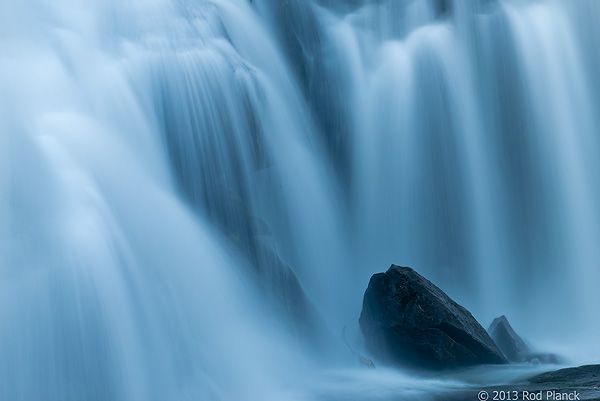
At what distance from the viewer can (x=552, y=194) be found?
12.6m

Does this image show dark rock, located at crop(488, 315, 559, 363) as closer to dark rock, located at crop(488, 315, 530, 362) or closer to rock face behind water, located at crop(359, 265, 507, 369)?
dark rock, located at crop(488, 315, 530, 362)

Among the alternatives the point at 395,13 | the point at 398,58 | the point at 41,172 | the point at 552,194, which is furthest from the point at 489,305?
the point at 41,172

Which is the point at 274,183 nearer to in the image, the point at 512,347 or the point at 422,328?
the point at 422,328

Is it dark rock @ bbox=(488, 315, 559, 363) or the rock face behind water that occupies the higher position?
the rock face behind water

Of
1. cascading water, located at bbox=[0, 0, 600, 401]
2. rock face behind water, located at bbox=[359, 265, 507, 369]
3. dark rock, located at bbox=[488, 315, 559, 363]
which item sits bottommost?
dark rock, located at bbox=[488, 315, 559, 363]

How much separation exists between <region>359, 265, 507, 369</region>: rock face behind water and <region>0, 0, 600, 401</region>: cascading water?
465mm

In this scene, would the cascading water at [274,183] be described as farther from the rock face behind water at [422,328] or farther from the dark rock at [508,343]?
the dark rock at [508,343]

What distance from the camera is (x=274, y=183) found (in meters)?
11.1

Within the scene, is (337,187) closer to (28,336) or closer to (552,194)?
(552,194)

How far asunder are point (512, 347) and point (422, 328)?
69.6 inches

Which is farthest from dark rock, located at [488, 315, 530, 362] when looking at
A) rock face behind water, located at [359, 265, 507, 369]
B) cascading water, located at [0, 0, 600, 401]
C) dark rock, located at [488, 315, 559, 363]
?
cascading water, located at [0, 0, 600, 401]

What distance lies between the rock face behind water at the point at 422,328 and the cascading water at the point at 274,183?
18.3 inches

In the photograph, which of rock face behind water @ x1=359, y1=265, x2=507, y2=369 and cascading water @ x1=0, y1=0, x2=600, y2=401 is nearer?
cascading water @ x1=0, y1=0, x2=600, y2=401

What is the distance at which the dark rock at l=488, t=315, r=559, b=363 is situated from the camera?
9.13 m
